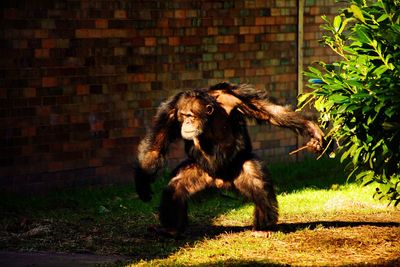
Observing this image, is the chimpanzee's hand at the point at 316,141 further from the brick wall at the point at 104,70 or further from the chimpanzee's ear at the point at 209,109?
the brick wall at the point at 104,70

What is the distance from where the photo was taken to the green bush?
363 inches

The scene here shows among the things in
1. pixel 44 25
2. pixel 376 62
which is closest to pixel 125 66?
pixel 44 25

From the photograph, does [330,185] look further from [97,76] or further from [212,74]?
[97,76]

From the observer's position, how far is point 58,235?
10539mm

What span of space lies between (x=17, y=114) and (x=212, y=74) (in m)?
3.24

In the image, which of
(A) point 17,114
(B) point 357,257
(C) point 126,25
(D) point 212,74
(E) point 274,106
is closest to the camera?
(B) point 357,257

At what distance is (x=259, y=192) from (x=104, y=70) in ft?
13.1

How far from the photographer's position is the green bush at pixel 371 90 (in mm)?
9227

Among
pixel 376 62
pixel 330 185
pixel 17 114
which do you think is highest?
pixel 376 62

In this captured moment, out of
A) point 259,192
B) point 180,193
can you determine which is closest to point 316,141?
point 259,192

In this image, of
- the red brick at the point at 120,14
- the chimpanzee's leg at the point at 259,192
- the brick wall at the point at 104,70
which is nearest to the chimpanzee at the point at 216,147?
the chimpanzee's leg at the point at 259,192

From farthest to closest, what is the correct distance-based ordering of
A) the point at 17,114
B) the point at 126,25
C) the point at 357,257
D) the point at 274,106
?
1. the point at 126,25
2. the point at 17,114
3. the point at 274,106
4. the point at 357,257

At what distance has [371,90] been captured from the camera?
9289 mm

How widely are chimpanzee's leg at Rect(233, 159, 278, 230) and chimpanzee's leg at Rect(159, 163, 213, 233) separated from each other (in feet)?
1.09
